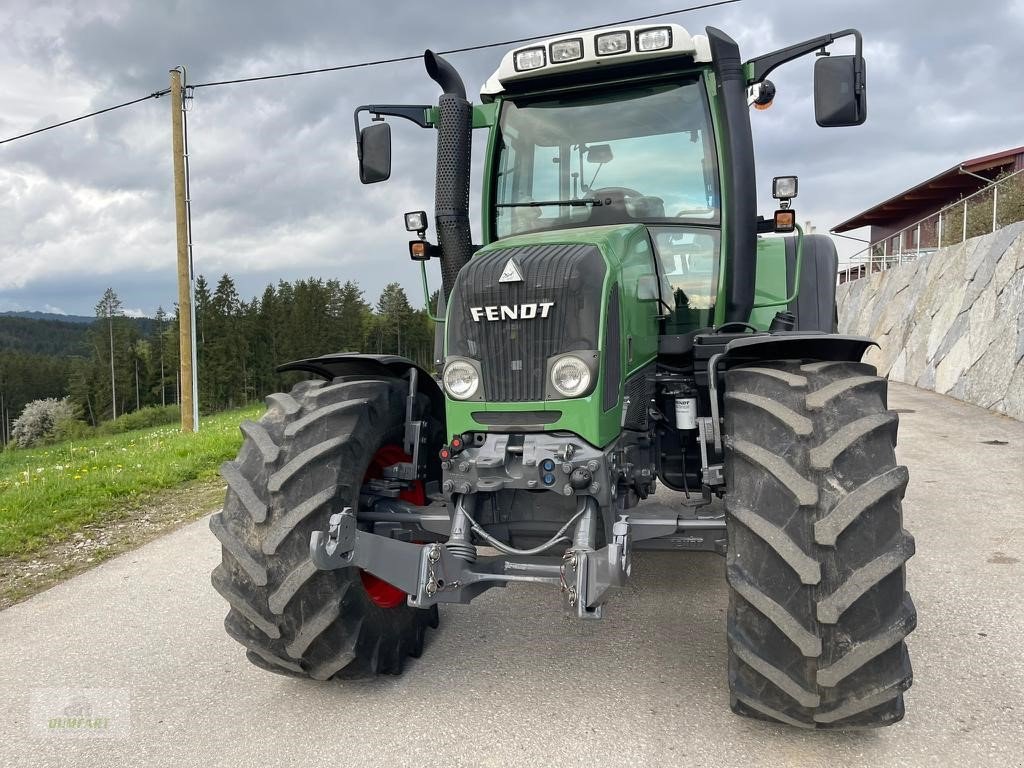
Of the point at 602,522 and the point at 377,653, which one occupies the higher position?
the point at 602,522

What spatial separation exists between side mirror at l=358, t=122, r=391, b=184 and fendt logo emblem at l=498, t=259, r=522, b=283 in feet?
5.24

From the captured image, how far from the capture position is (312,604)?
309 cm

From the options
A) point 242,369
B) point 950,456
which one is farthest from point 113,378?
point 950,456

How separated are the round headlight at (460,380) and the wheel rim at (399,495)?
0.53 metres

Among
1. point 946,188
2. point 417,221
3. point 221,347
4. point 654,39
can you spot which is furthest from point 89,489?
point 221,347

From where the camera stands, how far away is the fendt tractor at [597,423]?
267 cm

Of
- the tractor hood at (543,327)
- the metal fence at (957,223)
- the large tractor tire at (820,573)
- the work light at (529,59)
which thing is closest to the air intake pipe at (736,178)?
the work light at (529,59)

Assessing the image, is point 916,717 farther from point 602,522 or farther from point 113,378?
point 113,378

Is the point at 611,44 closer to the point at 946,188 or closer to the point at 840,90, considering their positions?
the point at 840,90

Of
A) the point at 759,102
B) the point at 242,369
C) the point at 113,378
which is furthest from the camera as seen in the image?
the point at 113,378

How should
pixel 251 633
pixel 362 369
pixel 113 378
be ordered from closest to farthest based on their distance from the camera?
pixel 251 633
pixel 362 369
pixel 113 378

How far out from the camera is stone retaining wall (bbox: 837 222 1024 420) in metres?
10.6

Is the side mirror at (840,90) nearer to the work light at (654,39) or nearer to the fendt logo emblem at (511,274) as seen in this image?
the work light at (654,39)

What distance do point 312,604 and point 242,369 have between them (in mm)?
70514
